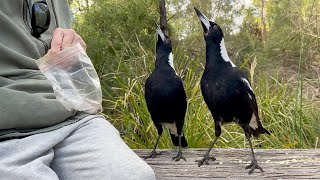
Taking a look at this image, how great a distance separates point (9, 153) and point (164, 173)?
56cm

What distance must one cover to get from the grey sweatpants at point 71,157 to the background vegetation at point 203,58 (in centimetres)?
114

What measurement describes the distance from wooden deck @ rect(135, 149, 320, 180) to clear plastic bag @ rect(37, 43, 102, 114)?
34 cm

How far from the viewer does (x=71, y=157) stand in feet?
4.29

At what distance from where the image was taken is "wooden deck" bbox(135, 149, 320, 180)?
1.56 m

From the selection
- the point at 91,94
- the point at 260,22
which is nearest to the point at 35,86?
the point at 91,94

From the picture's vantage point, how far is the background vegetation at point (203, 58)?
2.75 m

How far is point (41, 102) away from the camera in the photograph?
1327mm

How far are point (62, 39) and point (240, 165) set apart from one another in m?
0.70

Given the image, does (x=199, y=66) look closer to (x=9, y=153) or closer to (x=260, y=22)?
(x=260, y=22)

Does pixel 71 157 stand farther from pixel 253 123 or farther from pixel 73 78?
pixel 253 123

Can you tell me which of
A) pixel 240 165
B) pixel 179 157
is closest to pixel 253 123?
pixel 240 165

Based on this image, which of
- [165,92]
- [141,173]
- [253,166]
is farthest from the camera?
[165,92]

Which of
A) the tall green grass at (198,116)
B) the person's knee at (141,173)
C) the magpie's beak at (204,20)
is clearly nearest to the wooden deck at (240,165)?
the person's knee at (141,173)

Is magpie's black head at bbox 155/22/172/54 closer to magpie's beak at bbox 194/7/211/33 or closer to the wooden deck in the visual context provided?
magpie's beak at bbox 194/7/211/33
